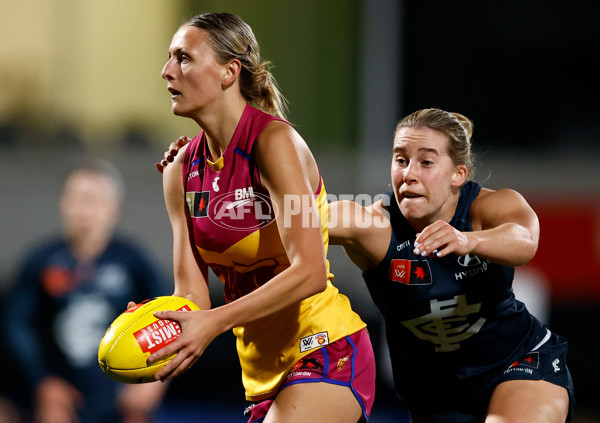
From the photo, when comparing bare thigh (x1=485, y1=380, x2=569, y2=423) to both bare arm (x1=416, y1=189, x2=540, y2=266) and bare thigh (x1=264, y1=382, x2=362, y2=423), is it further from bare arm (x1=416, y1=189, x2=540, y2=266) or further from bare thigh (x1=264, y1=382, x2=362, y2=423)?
bare thigh (x1=264, y1=382, x2=362, y2=423)

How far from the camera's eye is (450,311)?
2.87 metres

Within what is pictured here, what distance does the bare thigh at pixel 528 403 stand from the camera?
2.72m

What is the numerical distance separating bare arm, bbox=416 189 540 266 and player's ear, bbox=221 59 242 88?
724mm

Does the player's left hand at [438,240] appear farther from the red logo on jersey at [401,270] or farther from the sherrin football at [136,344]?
the sherrin football at [136,344]

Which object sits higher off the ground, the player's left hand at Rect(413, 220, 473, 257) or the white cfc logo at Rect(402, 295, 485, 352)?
the player's left hand at Rect(413, 220, 473, 257)

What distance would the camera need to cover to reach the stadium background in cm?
617

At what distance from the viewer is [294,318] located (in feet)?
8.20

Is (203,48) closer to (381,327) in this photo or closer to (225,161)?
(225,161)

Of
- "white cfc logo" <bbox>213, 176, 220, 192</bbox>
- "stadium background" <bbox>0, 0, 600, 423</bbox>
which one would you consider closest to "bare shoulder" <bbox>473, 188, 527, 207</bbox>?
"white cfc logo" <bbox>213, 176, 220, 192</bbox>

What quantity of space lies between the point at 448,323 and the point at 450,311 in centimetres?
5

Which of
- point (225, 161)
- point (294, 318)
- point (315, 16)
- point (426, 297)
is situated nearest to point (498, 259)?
point (426, 297)

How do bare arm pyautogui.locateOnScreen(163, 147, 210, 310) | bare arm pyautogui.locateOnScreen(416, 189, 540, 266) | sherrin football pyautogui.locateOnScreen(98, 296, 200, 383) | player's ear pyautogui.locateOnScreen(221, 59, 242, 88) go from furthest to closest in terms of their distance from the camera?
1. bare arm pyautogui.locateOnScreen(163, 147, 210, 310)
2. player's ear pyautogui.locateOnScreen(221, 59, 242, 88)
3. bare arm pyautogui.locateOnScreen(416, 189, 540, 266)
4. sherrin football pyautogui.locateOnScreen(98, 296, 200, 383)

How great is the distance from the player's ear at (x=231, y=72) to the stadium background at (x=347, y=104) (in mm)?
3679

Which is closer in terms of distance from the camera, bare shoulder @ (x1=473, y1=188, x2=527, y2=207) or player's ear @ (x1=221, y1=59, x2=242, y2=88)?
player's ear @ (x1=221, y1=59, x2=242, y2=88)
